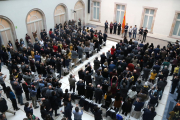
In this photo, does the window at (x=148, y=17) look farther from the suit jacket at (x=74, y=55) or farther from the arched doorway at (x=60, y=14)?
the suit jacket at (x=74, y=55)

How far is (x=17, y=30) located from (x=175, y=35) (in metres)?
15.4

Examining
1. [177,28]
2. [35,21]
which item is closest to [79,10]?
[35,21]

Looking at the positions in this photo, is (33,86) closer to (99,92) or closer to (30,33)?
(99,92)

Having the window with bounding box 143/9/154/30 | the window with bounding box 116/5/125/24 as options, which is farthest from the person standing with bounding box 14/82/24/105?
the window with bounding box 116/5/125/24

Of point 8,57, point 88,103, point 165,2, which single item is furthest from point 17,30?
point 165,2

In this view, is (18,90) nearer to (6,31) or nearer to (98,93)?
(98,93)

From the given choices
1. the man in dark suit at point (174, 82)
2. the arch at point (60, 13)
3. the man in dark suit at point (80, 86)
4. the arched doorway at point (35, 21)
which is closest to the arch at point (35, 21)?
the arched doorway at point (35, 21)

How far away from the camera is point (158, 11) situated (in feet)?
51.5

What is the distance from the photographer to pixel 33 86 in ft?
23.5

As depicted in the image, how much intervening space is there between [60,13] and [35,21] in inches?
137

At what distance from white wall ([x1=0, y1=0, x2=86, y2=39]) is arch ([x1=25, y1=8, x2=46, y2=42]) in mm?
326

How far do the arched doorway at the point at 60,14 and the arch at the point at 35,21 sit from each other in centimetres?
181

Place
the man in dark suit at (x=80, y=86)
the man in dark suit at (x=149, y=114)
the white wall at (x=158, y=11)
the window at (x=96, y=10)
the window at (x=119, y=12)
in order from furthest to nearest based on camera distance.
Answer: the window at (x=96, y=10)
the window at (x=119, y=12)
the white wall at (x=158, y=11)
the man in dark suit at (x=80, y=86)
the man in dark suit at (x=149, y=114)

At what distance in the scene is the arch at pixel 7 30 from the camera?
1183 centimetres
